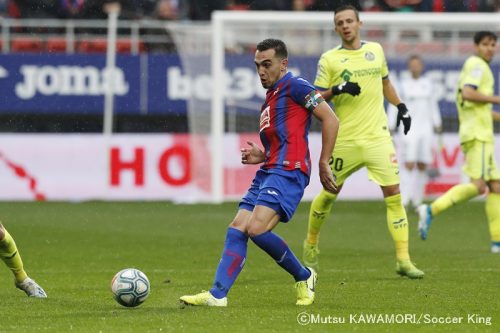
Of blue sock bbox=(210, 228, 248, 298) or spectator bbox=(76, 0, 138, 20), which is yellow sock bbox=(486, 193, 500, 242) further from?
Answer: spectator bbox=(76, 0, 138, 20)

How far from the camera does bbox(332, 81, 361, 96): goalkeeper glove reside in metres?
10.5

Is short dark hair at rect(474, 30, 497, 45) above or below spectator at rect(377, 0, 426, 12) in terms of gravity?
above

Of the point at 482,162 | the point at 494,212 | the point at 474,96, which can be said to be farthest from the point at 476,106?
the point at 494,212

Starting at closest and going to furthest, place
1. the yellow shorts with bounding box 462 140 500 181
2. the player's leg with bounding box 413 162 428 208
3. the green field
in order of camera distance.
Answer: the green field
the yellow shorts with bounding box 462 140 500 181
the player's leg with bounding box 413 162 428 208

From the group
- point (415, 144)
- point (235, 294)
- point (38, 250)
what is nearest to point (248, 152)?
point (235, 294)

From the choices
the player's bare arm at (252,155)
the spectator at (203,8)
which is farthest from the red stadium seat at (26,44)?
the player's bare arm at (252,155)

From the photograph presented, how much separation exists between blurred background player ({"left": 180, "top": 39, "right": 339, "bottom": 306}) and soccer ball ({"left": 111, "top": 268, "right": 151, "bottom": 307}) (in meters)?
0.29

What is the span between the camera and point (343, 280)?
1051 centimetres

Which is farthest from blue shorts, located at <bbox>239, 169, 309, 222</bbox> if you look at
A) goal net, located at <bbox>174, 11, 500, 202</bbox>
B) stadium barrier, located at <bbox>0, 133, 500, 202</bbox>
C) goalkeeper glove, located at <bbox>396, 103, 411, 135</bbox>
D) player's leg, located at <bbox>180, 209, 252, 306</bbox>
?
stadium barrier, located at <bbox>0, 133, 500, 202</bbox>

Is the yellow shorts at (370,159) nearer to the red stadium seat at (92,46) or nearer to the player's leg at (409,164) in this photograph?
the player's leg at (409,164)

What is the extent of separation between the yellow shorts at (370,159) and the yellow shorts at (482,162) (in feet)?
8.00

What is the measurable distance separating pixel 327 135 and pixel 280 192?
53 centimetres

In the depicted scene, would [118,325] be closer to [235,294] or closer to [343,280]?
[235,294]

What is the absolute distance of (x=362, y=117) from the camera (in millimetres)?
11070
